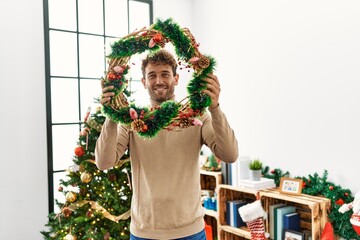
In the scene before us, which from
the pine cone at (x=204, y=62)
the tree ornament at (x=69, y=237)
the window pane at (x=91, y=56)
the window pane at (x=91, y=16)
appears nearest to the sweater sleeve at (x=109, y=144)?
the pine cone at (x=204, y=62)

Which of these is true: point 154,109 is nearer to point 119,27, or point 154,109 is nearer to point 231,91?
point 231,91

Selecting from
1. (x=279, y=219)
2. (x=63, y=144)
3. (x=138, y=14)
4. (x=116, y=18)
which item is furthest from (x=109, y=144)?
(x=138, y=14)

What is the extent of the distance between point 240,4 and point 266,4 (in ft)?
1.05

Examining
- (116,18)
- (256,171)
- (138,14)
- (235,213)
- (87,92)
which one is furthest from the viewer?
(138,14)

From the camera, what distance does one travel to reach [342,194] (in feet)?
7.55

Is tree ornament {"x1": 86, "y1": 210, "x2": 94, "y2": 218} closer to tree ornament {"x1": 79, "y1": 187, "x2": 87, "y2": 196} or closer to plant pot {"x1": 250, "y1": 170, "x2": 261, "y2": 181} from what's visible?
tree ornament {"x1": 79, "y1": 187, "x2": 87, "y2": 196}

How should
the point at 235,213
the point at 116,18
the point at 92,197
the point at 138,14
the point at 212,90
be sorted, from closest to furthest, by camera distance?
the point at 212,90
the point at 92,197
the point at 235,213
the point at 116,18
the point at 138,14

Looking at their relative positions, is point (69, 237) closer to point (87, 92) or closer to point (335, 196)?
point (87, 92)

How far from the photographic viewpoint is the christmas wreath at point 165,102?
1282mm

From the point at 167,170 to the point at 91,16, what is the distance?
94.8 inches

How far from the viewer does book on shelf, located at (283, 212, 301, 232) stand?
2.48 metres

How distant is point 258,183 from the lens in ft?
8.64

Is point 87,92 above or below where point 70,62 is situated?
below

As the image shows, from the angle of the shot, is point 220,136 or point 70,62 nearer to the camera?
point 220,136
